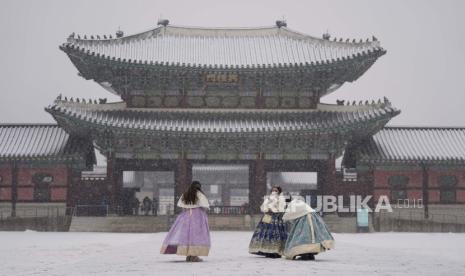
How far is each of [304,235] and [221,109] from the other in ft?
56.1

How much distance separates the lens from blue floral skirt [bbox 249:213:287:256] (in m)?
15.7

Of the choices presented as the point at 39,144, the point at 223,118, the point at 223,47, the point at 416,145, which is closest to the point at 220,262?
the point at 223,118

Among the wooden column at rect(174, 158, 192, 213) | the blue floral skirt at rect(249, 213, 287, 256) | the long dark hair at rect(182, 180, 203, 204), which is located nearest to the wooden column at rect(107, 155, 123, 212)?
the wooden column at rect(174, 158, 192, 213)

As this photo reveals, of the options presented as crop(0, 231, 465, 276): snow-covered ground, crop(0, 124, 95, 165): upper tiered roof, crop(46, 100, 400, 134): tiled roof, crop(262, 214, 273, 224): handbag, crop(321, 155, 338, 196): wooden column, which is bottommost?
crop(0, 231, 465, 276): snow-covered ground

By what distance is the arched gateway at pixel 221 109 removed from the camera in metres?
30.1

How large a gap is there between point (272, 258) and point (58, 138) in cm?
1988

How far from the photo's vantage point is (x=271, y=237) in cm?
1580

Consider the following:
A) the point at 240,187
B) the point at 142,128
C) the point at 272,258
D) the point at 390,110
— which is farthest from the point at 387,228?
the point at 240,187

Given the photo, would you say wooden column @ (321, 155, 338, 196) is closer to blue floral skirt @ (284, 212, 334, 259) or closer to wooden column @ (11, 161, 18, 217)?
wooden column @ (11, 161, 18, 217)

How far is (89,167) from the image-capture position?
32.7 m

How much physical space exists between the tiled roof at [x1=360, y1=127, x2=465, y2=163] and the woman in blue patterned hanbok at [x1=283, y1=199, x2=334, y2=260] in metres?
16.7

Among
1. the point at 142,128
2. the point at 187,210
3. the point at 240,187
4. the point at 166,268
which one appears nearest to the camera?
the point at 166,268

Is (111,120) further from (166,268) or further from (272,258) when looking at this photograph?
(166,268)

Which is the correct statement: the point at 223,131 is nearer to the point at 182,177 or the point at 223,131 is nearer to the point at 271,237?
the point at 182,177
